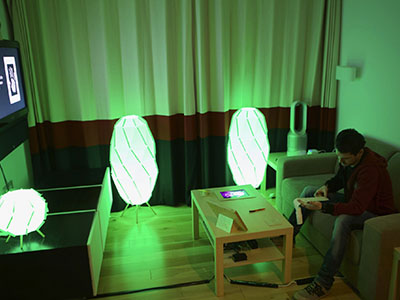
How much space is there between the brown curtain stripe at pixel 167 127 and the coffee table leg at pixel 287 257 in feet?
4.94

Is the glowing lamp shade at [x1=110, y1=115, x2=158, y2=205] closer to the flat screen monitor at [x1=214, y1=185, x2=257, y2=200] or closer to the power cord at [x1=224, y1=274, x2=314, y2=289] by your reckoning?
the flat screen monitor at [x1=214, y1=185, x2=257, y2=200]

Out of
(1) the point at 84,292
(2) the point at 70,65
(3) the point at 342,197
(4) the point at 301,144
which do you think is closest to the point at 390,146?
(3) the point at 342,197

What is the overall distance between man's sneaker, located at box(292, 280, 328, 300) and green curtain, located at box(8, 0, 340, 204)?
5.41ft

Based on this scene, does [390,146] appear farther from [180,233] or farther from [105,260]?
[105,260]

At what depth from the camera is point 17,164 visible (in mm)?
3137

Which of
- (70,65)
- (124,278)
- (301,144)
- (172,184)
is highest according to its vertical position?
(70,65)

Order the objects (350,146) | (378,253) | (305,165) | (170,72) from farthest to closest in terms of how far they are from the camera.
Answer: (170,72) < (305,165) < (350,146) < (378,253)

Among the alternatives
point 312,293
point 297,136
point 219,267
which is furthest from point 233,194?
point 297,136

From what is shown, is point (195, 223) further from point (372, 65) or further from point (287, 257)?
point (372, 65)

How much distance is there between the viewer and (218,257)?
244 centimetres

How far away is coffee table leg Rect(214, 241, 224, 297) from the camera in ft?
7.96

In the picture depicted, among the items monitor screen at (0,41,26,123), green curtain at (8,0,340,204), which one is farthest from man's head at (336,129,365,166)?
monitor screen at (0,41,26,123)

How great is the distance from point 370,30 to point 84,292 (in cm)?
300

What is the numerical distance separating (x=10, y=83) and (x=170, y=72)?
1.44m
